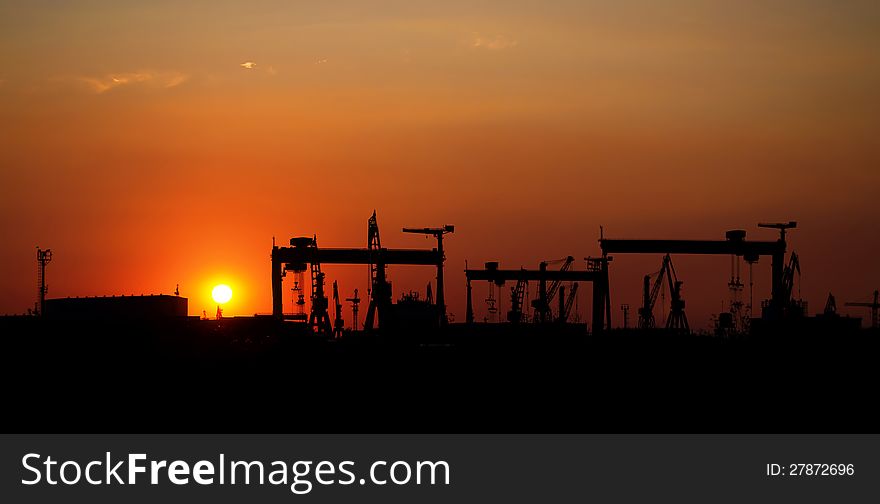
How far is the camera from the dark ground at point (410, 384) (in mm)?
56438

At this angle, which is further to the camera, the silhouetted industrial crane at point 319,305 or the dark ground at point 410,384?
the silhouetted industrial crane at point 319,305

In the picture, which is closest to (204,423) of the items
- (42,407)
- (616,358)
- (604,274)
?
(42,407)

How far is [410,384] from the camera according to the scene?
70438mm

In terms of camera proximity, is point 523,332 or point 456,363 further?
point 523,332

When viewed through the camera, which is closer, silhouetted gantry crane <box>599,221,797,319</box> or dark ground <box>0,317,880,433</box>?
dark ground <box>0,317,880,433</box>

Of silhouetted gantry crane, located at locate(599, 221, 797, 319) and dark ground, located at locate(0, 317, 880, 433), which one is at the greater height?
silhouetted gantry crane, located at locate(599, 221, 797, 319)

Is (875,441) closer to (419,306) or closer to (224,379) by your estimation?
(224,379)

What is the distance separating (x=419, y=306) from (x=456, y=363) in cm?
4802

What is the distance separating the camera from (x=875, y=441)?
4294cm

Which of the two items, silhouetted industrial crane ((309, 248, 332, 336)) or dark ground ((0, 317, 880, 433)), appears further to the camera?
silhouetted industrial crane ((309, 248, 332, 336))

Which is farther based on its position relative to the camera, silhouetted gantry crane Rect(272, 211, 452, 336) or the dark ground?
silhouetted gantry crane Rect(272, 211, 452, 336)

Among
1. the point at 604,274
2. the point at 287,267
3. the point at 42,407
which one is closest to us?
the point at 42,407

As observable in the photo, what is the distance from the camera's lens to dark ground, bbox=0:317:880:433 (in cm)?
5644

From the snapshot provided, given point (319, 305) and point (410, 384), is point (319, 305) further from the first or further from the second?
point (410, 384)
